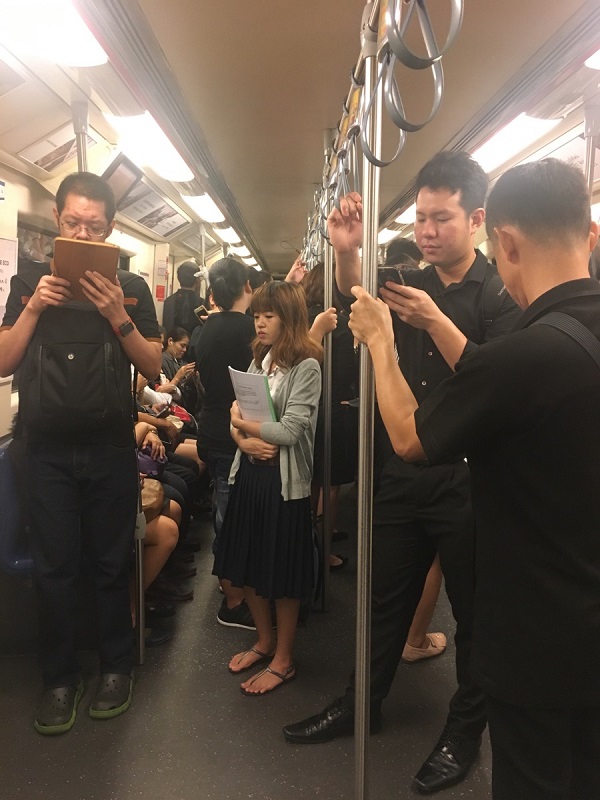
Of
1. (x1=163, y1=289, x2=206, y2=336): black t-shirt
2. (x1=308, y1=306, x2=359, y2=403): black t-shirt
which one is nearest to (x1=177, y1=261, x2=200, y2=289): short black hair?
(x1=163, y1=289, x2=206, y2=336): black t-shirt

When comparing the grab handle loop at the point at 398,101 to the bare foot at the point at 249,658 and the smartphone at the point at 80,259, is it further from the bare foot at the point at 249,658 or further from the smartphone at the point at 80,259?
the bare foot at the point at 249,658

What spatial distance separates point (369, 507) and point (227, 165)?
404 centimetres

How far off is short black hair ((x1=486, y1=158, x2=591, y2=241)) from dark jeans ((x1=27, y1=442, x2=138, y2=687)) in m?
1.69

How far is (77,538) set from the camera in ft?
7.14

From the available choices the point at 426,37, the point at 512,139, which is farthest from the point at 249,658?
the point at 512,139

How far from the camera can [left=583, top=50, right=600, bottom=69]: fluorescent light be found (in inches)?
88.5

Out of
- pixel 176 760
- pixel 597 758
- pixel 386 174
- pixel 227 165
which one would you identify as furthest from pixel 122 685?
pixel 386 174

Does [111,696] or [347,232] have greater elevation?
[347,232]

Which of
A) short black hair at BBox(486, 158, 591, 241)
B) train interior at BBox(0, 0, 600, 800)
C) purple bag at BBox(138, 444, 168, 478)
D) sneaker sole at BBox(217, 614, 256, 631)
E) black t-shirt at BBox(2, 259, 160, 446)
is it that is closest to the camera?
short black hair at BBox(486, 158, 591, 241)

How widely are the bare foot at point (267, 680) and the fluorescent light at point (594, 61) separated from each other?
9.43 feet

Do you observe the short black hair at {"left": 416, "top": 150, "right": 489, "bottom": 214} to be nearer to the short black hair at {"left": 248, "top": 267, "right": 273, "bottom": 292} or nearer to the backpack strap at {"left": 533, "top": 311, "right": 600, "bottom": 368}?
the backpack strap at {"left": 533, "top": 311, "right": 600, "bottom": 368}

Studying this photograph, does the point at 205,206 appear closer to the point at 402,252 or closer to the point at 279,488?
the point at 402,252

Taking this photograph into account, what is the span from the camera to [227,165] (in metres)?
4.68

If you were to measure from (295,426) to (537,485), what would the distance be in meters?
1.37
